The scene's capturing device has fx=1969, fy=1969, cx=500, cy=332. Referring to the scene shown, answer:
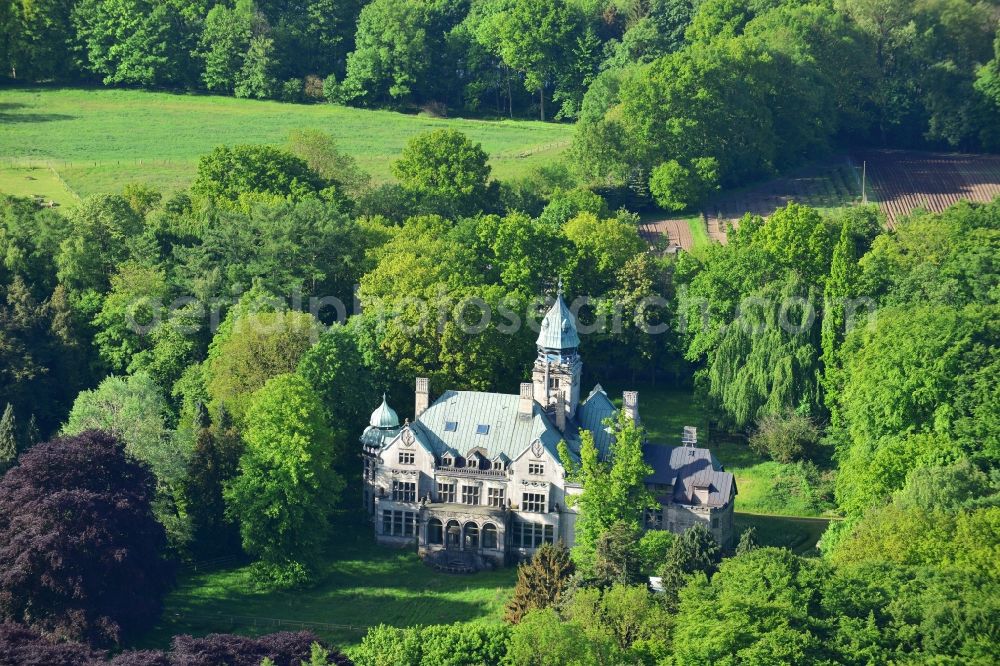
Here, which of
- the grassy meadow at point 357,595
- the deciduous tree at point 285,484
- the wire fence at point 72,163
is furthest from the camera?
the wire fence at point 72,163

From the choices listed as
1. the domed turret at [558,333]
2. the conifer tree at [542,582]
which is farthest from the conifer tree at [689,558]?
the domed turret at [558,333]

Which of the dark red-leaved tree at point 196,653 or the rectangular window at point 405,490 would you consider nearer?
the dark red-leaved tree at point 196,653

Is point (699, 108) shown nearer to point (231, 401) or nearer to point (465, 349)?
point (465, 349)

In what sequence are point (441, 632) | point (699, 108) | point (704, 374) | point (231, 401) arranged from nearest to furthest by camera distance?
point (441, 632) → point (231, 401) → point (704, 374) → point (699, 108)

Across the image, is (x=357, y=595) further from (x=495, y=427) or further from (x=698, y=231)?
(x=698, y=231)

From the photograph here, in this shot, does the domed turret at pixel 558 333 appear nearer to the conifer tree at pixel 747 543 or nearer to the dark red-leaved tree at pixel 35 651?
the conifer tree at pixel 747 543

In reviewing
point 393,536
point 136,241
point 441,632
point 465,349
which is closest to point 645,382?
point 465,349
